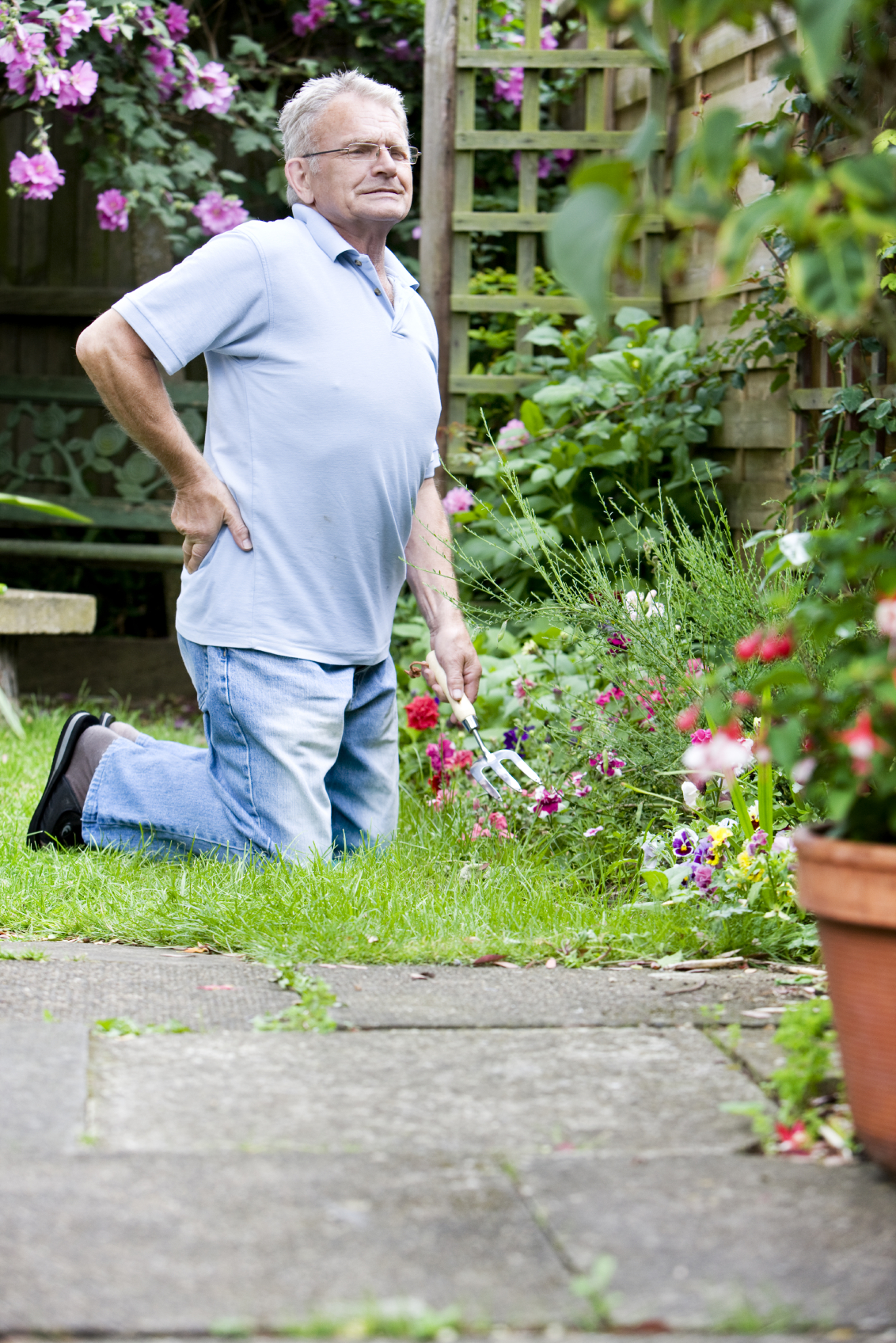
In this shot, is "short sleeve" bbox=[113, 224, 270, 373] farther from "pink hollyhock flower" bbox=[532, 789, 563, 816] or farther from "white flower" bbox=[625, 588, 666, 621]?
"pink hollyhock flower" bbox=[532, 789, 563, 816]

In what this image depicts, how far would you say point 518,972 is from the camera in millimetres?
2004

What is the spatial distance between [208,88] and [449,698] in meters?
2.79

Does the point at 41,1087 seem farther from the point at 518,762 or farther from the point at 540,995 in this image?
the point at 518,762

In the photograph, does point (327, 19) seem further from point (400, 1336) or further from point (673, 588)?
point (400, 1336)

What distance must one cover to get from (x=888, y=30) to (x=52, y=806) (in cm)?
212

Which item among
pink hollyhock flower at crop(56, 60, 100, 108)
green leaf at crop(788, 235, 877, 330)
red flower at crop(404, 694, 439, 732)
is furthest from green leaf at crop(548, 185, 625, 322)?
pink hollyhock flower at crop(56, 60, 100, 108)

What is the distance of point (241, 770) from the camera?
8.75 feet

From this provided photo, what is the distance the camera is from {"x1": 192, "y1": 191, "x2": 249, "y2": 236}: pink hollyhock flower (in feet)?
15.9

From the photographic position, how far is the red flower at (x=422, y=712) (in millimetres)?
3248

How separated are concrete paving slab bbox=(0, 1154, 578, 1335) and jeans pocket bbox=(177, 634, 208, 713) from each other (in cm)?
149

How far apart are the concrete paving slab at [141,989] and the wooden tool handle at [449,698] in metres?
0.88

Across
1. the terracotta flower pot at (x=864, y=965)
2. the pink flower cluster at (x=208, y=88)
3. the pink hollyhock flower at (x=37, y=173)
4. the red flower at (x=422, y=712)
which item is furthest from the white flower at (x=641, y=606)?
the pink flower cluster at (x=208, y=88)

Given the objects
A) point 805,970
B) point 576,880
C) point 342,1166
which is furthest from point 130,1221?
point 576,880

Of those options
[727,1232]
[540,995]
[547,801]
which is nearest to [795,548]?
[540,995]
